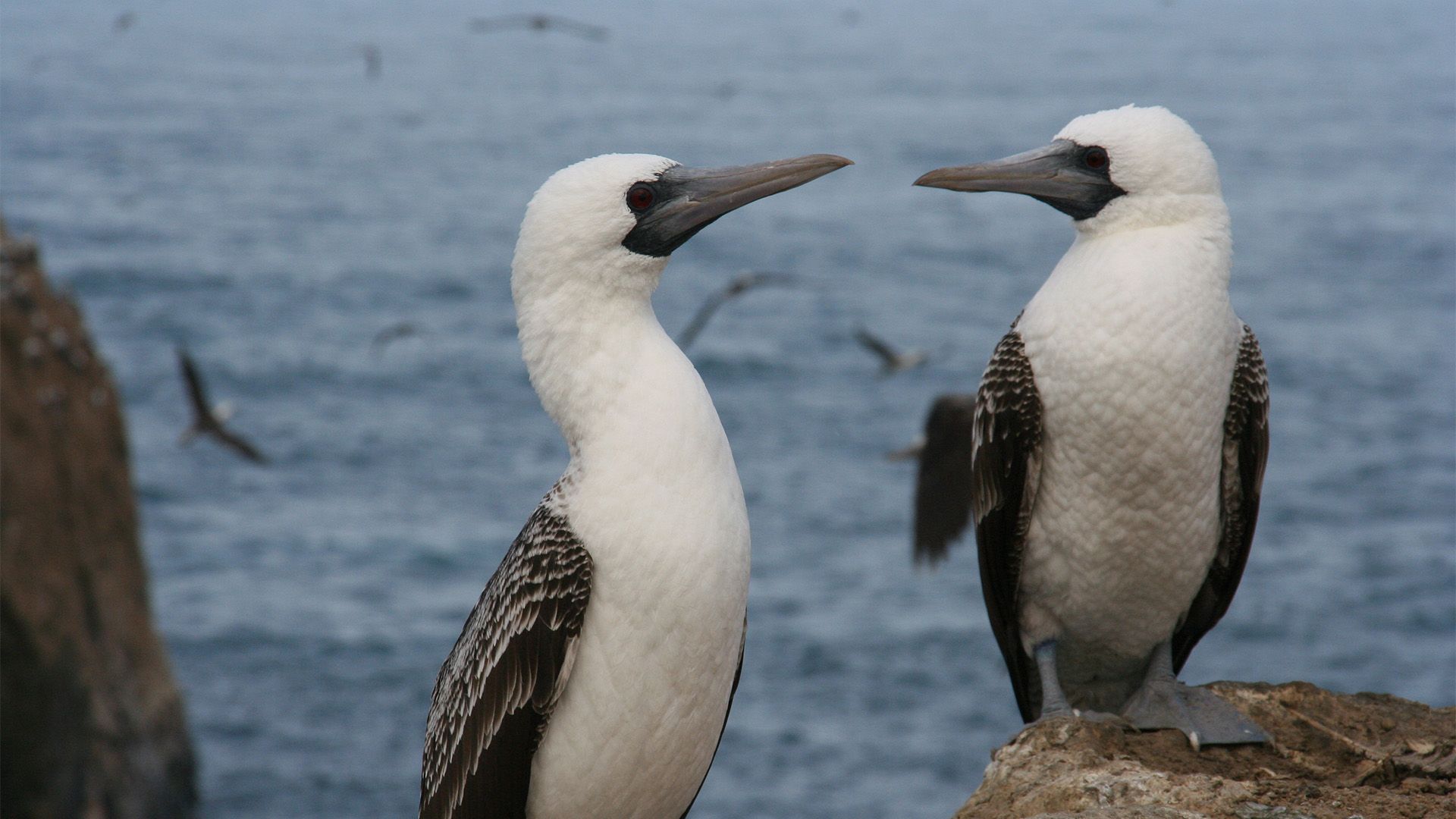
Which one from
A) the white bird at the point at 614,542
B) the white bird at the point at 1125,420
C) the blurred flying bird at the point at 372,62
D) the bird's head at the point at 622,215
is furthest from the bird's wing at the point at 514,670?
the blurred flying bird at the point at 372,62

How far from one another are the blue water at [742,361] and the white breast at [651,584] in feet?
52.6

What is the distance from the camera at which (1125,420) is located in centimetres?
550

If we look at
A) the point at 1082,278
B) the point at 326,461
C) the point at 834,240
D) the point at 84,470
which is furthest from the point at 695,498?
the point at 834,240

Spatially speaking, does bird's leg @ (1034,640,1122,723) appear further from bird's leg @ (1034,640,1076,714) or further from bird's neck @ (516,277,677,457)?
bird's neck @ (516,277,677,457)

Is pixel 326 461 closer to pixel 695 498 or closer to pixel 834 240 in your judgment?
pixel 834 240

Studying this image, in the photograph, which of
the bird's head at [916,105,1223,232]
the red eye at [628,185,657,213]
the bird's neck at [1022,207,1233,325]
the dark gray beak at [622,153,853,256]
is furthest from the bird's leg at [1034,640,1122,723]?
Result: the red eye at [628,185,657,213]

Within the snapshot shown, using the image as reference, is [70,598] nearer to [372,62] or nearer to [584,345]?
[584,345]

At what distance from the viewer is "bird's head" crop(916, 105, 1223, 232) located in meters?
5.63

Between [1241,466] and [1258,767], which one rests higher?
[1241,466]

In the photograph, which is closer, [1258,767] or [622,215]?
[622,215]

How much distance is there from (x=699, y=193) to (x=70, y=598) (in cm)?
1465

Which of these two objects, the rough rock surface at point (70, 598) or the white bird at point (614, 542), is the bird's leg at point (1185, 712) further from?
the rough rock surface at point (70, 598)

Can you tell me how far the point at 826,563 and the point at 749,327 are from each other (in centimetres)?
1372

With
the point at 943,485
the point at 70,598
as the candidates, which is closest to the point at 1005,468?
the point at 943,485
